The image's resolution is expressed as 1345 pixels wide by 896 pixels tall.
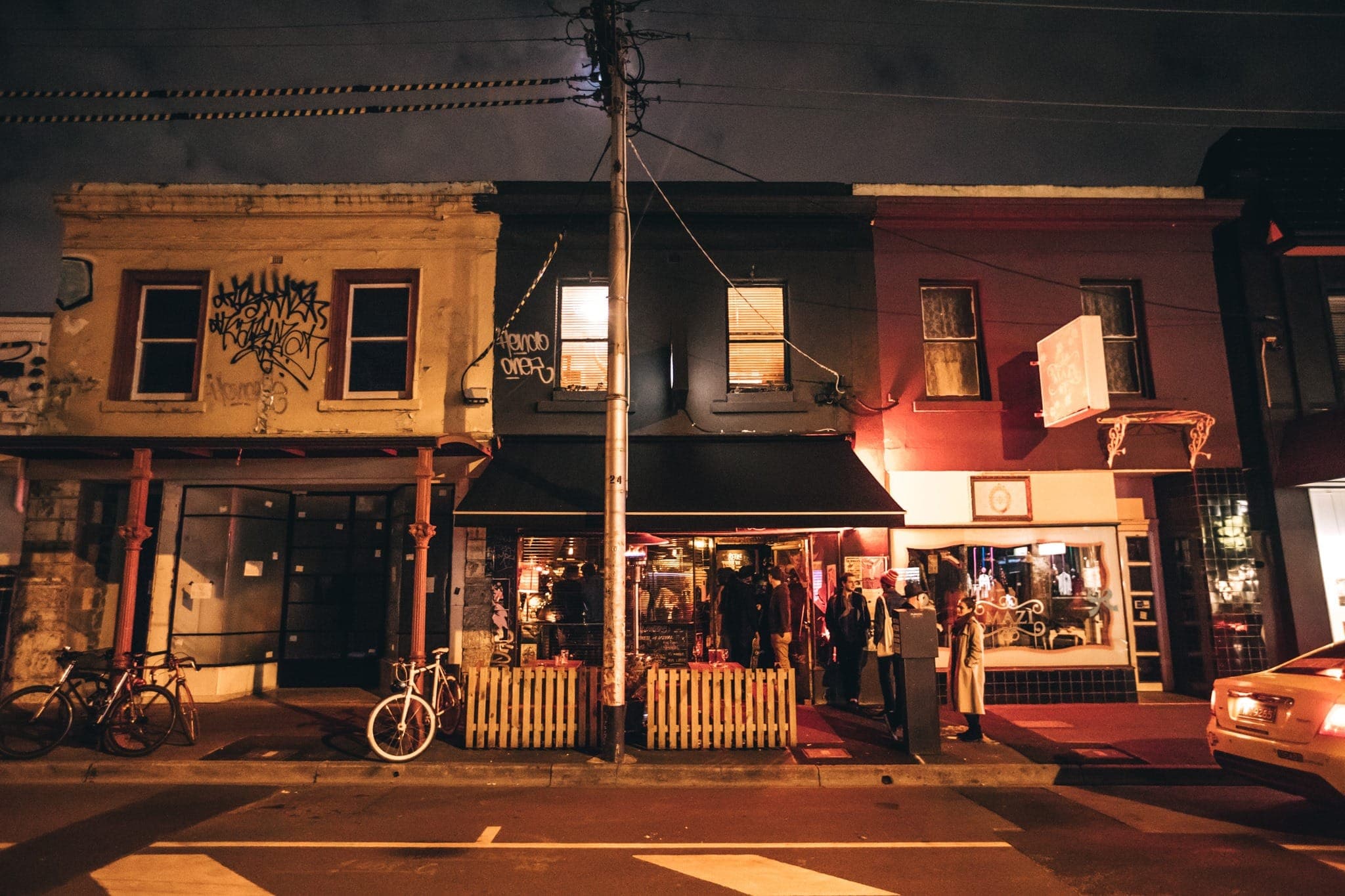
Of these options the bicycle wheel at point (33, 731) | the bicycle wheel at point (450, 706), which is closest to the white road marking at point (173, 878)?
the bicycle wheel at point (450, 706)

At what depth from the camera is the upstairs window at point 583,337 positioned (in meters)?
12.0

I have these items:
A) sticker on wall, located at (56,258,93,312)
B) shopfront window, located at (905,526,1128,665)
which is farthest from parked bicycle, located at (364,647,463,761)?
sticker on wall, located at (56,258,93,312)

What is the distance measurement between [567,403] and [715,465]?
254 cm

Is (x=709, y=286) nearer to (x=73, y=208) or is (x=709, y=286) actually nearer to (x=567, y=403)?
(x=567, y=403)

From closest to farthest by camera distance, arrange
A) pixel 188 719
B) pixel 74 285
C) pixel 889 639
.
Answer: pixel 188 719
pixel 889 639
pixel 74 285

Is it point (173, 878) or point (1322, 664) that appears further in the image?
point (1322, 664)

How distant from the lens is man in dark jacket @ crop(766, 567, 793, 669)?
35.3 ft

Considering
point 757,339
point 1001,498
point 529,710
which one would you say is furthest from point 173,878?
point 1001,498

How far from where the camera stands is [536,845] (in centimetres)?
571

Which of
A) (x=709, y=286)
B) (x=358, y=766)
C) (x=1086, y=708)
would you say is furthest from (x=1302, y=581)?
(x=358, y=766)

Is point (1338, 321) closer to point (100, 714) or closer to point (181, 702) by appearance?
point (181, 702)

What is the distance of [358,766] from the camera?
25.7ft

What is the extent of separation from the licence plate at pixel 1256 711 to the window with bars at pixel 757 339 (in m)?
7.11

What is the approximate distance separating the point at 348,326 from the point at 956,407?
974cm
